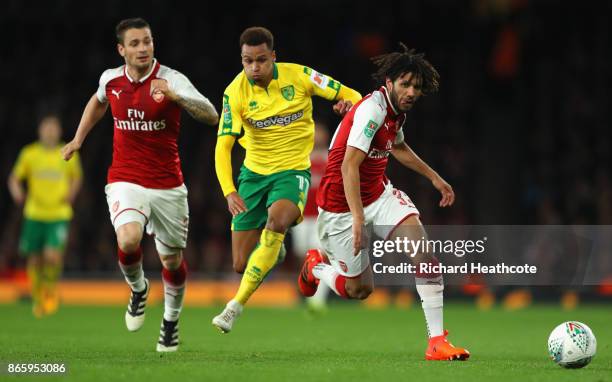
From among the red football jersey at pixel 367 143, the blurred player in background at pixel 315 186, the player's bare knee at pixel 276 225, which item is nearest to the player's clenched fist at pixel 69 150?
the player's bare knee at pixel 276 225

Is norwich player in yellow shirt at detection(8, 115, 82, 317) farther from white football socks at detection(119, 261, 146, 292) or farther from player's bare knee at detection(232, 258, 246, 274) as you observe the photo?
white football socks at detection(119, 261, 146, 292)

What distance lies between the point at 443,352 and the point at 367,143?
5.08ft

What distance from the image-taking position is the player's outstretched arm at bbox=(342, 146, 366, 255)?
7.63 metres

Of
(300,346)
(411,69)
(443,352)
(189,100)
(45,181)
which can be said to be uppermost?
(411,69)

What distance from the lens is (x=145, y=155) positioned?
8609mm

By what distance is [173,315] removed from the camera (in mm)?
8719

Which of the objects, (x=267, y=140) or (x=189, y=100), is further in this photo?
(x=267, y=140)

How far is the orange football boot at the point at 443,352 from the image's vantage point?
7758 millimetres

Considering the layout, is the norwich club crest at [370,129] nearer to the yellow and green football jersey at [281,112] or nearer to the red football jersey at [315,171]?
the yellow and green football jersey at [281,112]

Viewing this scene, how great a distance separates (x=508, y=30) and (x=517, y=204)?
3.40m

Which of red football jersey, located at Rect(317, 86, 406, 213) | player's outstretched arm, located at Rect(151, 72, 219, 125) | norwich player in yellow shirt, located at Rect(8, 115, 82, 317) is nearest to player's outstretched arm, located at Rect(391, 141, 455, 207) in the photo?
red football jersey, located at Rect(317, 86, 406, 213)

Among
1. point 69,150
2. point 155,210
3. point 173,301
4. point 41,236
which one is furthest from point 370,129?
point 41,236

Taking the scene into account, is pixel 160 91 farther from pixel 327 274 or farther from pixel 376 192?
pixel 327 274

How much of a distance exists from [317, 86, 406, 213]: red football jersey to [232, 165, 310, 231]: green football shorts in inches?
15.3
